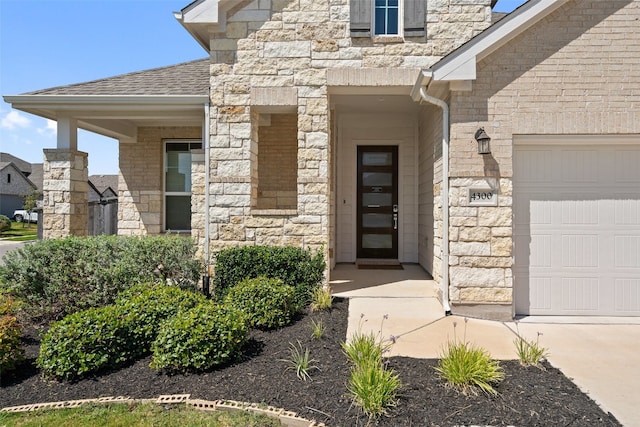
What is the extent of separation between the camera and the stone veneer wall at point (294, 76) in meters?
6.74

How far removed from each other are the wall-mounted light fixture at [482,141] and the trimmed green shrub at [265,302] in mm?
3172

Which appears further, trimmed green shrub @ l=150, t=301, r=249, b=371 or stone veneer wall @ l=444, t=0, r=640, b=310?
stone veneer wall @ l=444, t=0, r=640, b=310

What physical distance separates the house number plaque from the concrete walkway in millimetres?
1606

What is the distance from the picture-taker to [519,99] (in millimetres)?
5723

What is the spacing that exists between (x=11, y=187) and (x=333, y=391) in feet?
158

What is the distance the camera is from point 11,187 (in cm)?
4097

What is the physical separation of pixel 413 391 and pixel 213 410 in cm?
165

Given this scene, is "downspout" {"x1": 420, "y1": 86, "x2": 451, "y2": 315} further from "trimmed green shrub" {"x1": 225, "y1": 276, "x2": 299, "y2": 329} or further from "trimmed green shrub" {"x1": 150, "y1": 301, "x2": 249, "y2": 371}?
"trimmed green shrub" {"x1": 150, "y1": 301, "x2": 249, "y2": 371}

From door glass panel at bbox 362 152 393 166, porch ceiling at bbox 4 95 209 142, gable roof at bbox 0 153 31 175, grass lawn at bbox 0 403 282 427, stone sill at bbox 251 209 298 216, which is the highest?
gable roof at bbox 0 153 31 175

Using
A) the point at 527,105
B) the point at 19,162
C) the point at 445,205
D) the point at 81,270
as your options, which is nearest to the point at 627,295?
the point at 445,205

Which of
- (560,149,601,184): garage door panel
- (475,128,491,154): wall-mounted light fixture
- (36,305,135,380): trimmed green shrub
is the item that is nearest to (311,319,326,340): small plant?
(36,305,135,380): trimmed green shrub

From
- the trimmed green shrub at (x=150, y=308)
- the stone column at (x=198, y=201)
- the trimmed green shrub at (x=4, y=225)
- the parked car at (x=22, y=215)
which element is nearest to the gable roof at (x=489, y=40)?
the stone column at (x=198, y=201)

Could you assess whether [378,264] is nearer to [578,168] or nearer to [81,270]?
[578,168]

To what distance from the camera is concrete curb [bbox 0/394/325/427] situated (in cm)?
322
